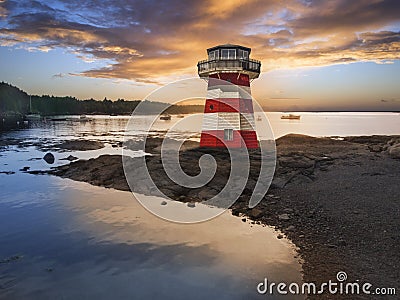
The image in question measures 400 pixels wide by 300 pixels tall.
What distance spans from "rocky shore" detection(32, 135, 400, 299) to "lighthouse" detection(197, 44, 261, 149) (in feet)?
4.39

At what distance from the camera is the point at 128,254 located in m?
8.90

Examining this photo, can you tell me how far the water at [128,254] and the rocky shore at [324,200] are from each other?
2.80 feet

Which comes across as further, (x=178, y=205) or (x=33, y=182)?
(x=33, y=182)

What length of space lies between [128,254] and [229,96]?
44.4 feet

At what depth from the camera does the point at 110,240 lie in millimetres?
9859

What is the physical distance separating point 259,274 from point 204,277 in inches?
55.1

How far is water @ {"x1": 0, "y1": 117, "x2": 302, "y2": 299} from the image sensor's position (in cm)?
721

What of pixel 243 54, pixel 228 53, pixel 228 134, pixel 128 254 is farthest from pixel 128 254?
pixel 243 54

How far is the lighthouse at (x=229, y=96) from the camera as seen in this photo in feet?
65.3

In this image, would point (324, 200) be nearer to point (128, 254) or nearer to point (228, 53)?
point (128, 254)

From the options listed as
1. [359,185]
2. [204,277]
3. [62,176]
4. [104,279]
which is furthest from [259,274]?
[62,176]

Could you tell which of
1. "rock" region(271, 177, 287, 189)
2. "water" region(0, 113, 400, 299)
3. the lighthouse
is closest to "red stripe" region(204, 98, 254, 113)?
the lighthouse

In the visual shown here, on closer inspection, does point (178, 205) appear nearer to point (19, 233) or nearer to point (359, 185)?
point (19, 233)

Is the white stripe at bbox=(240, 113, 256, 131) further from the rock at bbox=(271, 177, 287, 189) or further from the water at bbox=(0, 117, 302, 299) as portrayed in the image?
the water at bbox=(0, 117, 302, 299)
